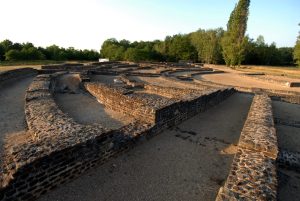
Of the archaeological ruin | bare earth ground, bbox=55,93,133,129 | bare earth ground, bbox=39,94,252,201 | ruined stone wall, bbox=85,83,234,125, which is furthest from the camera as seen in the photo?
bare earth ground, bbox=55,93,133,129

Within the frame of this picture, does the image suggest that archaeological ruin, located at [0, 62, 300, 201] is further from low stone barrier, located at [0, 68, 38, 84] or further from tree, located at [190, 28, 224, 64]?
tree, located at [190, 28, 224, 64]

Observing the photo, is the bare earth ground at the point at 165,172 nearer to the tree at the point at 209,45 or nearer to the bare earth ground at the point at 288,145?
the bare earth ground at the point at 288,145

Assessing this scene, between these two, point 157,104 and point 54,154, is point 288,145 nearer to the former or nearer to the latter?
point 157,104

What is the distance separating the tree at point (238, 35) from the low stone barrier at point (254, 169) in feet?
128

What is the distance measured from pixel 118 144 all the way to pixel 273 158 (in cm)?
367

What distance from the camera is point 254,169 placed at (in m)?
4.26

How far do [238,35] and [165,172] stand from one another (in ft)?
137

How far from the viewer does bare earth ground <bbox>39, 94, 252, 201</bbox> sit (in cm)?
428

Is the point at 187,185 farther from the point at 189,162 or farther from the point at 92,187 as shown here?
the point at 92,187

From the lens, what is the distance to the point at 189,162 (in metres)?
5.56

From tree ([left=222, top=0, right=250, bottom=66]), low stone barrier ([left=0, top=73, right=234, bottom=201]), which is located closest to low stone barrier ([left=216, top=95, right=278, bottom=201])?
low stone barrier ([left=0, top=73, right=234, bottom=201])

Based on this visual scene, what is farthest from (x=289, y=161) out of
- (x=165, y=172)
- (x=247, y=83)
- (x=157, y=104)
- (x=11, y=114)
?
(x=247, y=83)

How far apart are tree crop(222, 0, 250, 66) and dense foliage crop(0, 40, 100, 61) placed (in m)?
39.7

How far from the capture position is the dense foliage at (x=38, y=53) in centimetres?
5053
